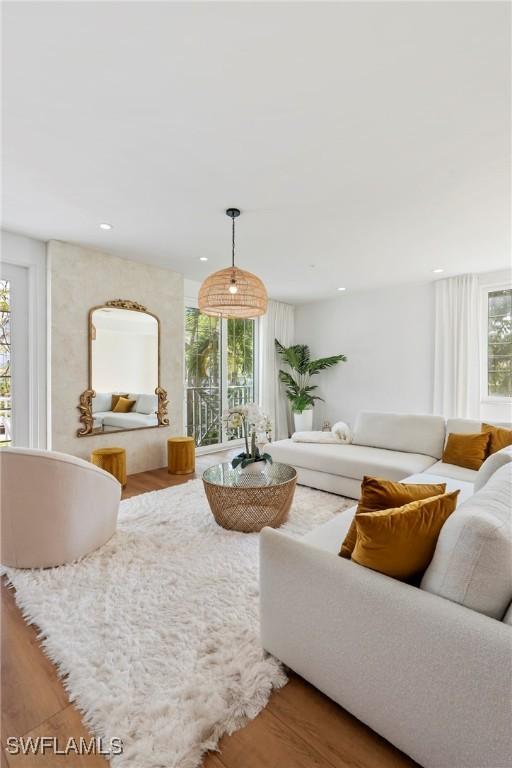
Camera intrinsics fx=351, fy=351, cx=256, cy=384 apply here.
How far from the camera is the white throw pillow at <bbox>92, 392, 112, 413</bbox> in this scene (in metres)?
3.76

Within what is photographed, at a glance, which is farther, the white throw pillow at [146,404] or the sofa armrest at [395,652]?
the white throw pillow at [146,404]

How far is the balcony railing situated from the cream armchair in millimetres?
2933

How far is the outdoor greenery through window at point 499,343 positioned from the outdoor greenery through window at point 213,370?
347cm

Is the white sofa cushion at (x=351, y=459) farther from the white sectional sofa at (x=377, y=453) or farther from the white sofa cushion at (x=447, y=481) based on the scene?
the white sofa cushion at (x=447, y=481)

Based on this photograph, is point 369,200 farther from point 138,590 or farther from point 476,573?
point 138,590

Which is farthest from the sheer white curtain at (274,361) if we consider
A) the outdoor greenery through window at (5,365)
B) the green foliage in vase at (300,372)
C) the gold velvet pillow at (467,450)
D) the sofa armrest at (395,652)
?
the sofa armrest at (395,652)

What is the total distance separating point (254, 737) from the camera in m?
1.16

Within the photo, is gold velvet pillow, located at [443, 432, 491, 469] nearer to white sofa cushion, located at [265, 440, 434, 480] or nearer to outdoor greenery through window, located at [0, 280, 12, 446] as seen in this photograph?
white sofa cushion, located at [265, 440, 434, 480]

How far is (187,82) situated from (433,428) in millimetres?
3320

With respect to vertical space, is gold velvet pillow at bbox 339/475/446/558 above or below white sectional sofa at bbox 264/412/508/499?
above

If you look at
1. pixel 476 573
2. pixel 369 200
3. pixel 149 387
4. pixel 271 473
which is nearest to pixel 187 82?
pixel 369 200

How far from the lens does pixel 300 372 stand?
618cm

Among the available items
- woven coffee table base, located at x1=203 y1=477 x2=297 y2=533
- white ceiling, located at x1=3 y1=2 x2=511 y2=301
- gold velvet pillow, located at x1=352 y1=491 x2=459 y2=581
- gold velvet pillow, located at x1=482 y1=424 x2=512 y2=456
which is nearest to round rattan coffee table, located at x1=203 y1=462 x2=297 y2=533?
woven coffee table base, located at x1=203 y1=477 x2=297 y2=533

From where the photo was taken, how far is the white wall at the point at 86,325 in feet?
11.4
